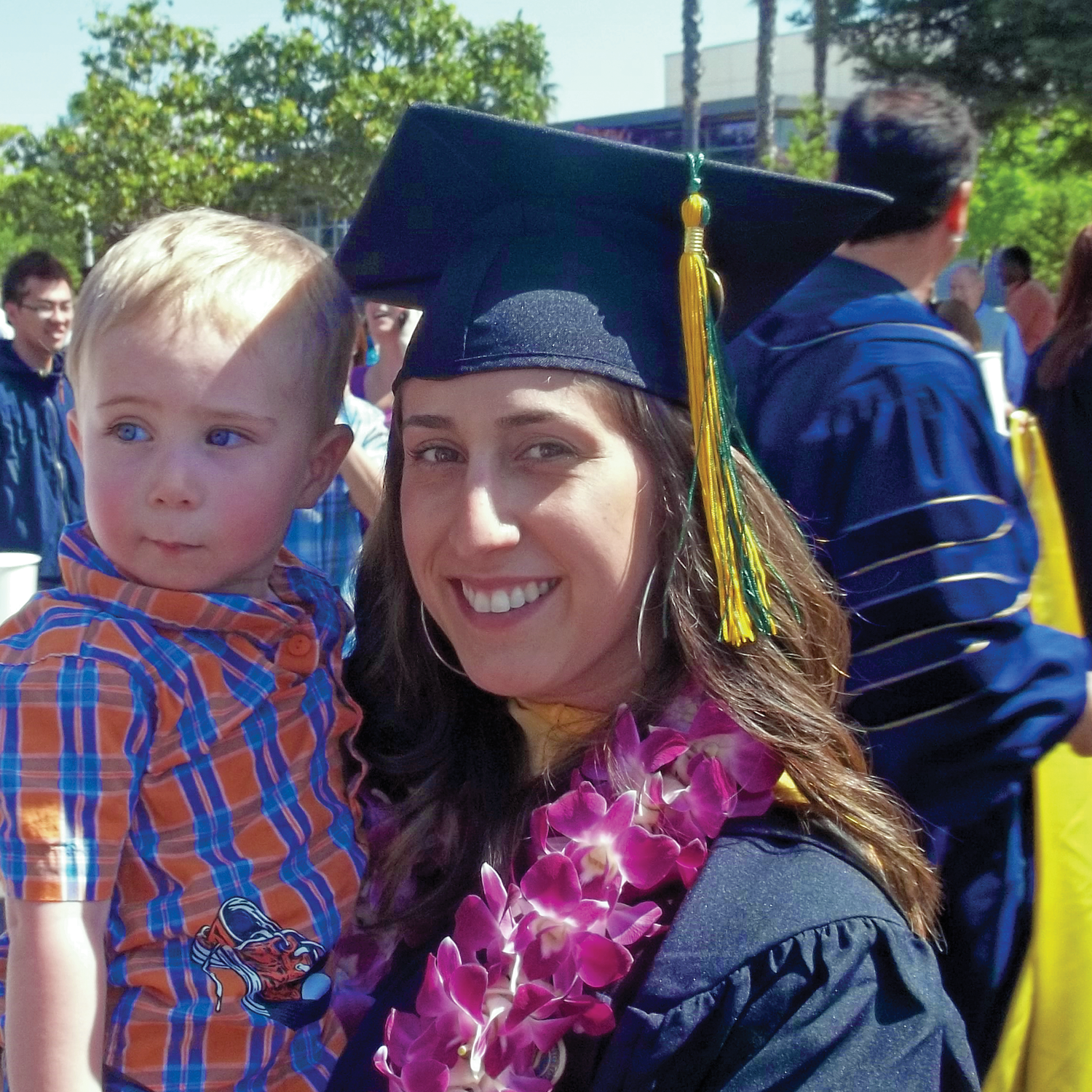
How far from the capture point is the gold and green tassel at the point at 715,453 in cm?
147

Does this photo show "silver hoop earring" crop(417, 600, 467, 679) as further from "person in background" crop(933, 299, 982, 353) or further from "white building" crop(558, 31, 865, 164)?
"white building" crop(558, 31, 865, 164)

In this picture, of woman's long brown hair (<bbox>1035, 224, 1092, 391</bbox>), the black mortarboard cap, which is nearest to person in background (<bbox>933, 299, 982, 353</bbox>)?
woman's long brown hair (<bbox>1035, 224, 1092, 391</bbox>)

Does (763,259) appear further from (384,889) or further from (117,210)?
(117,210)

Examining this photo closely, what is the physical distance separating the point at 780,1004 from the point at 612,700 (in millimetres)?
493

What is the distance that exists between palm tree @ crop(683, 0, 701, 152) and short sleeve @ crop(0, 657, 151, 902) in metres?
16.9

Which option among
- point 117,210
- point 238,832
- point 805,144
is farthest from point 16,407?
point 117,210

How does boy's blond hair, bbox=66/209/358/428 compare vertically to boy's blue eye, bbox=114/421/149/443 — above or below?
above

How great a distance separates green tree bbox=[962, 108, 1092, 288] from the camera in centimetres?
1606

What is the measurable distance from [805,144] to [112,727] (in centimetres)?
1499

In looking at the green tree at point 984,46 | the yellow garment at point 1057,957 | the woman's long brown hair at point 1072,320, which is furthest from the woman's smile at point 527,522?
the green tree at point 984,46

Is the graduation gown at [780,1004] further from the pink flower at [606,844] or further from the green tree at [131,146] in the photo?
the green tree at [131,146]

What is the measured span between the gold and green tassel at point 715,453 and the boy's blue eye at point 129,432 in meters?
0.73

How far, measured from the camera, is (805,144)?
15.0 m

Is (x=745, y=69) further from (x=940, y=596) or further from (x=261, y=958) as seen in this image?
(x=261, y=958)
